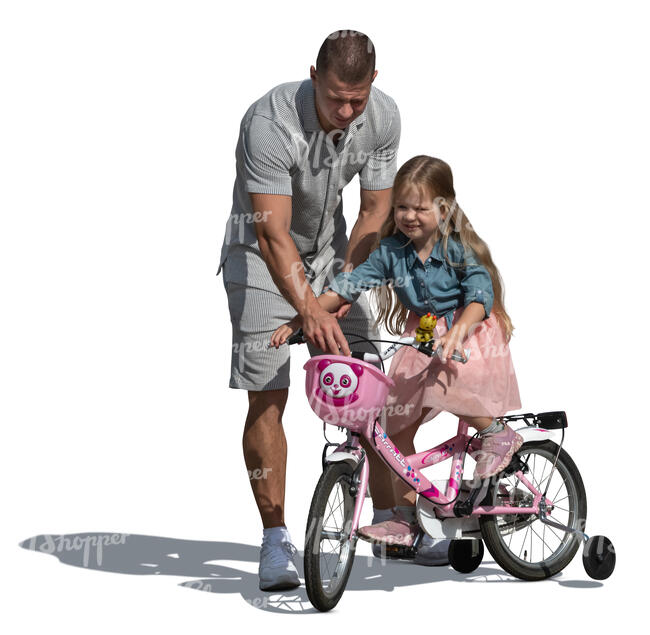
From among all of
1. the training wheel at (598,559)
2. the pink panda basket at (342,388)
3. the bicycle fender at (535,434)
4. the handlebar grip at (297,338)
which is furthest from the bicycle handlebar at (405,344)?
the training wheel at (598,559)

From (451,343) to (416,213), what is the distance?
0.61 metres

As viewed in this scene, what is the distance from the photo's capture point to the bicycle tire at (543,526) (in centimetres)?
773

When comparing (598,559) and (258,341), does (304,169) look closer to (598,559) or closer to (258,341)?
(258,341)

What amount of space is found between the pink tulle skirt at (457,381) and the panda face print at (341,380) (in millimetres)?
A: 547

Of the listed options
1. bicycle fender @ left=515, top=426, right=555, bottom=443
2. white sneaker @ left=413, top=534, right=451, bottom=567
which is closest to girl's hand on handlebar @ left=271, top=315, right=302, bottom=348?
bicycle fender @ left=515, top=426, right=555, bottom=443

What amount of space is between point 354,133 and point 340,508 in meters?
1.85

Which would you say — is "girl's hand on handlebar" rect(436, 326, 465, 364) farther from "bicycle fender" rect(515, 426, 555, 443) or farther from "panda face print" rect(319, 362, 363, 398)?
"bicycle fender" rect(515, 426, 555, 443)

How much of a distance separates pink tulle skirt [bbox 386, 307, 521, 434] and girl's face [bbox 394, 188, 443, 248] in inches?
17.3

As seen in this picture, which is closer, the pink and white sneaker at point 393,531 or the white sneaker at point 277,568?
the pink and white sneaker at point 393,531

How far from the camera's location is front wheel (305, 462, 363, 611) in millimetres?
7000

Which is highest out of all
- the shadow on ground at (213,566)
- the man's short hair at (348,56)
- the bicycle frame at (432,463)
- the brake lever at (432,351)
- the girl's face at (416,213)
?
the man's short hair at (348,56)

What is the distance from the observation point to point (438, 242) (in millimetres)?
7465

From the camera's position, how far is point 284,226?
24.8 feet

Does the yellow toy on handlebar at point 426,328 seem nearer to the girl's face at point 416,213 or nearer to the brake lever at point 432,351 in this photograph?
the brake lever at point 432,351
